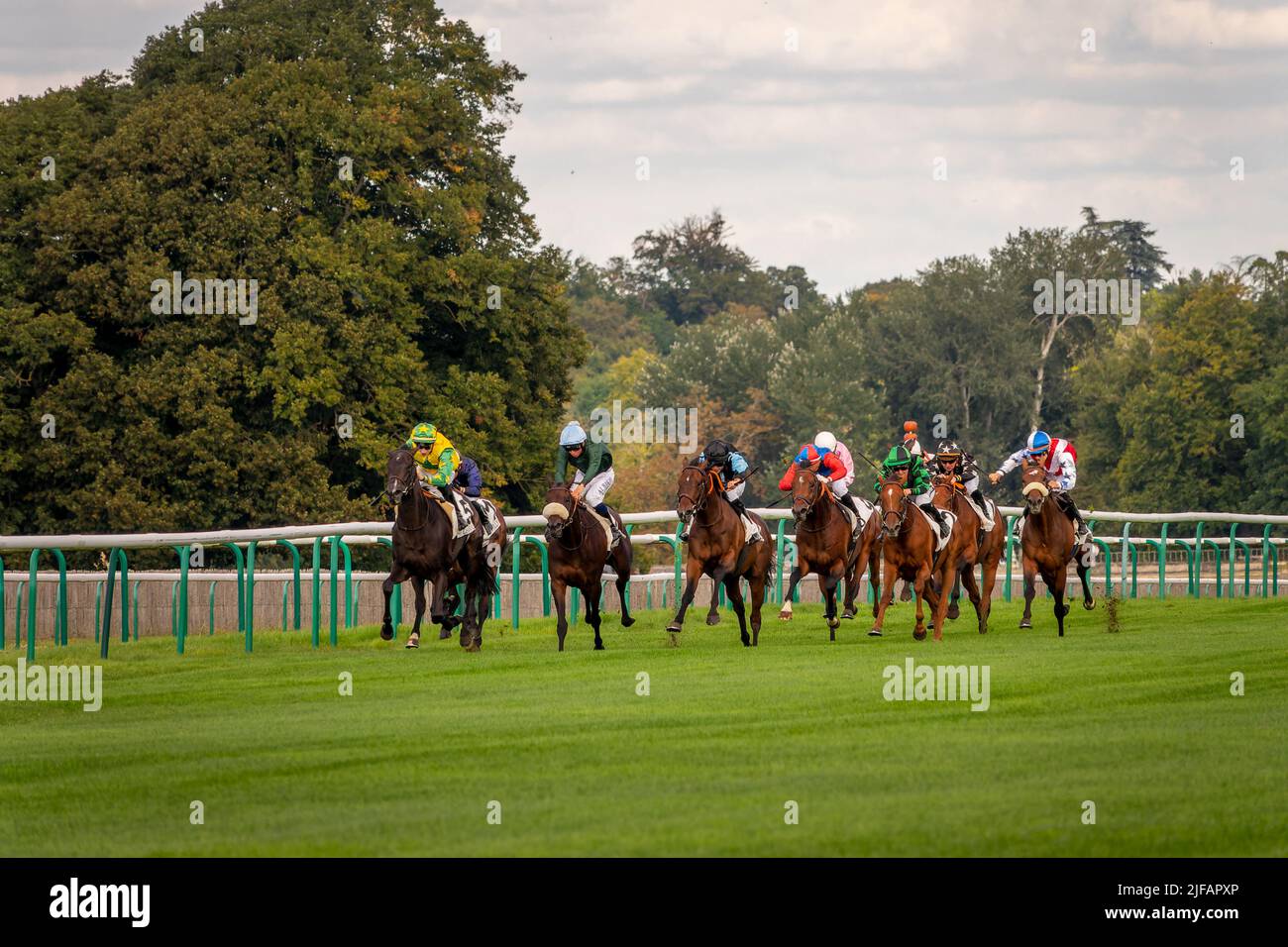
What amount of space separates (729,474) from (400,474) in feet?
11.1

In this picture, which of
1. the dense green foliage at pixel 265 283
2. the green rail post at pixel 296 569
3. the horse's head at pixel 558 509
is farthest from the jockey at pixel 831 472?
the dense green foliage at pixel 265 283

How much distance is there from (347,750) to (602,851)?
11.3 ft

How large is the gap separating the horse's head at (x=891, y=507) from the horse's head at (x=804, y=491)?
79cm

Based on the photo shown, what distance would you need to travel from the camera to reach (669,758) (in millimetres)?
10453

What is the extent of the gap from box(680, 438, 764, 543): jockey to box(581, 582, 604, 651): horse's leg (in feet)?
3.20

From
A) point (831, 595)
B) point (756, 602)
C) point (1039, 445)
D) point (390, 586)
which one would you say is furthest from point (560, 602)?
point (1039, 445)

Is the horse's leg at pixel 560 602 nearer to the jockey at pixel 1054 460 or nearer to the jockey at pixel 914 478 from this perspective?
the jockey at pixel 914 478

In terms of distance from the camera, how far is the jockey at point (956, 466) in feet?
69.4

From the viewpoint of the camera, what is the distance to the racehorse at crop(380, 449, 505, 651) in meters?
19.1

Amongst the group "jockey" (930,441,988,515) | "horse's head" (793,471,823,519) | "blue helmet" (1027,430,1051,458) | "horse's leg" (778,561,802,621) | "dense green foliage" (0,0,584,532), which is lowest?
"horse's leg" (778,561,802,621)

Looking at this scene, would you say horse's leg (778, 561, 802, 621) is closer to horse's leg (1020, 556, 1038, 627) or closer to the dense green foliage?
horse's leg (1020, 556, 1038, 627)

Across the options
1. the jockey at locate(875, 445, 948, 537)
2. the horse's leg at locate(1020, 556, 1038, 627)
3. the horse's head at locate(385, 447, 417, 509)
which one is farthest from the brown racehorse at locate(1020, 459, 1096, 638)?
the horse's head at locate(385, 447, 417, 509)

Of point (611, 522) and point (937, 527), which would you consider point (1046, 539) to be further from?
point (611, 522)
